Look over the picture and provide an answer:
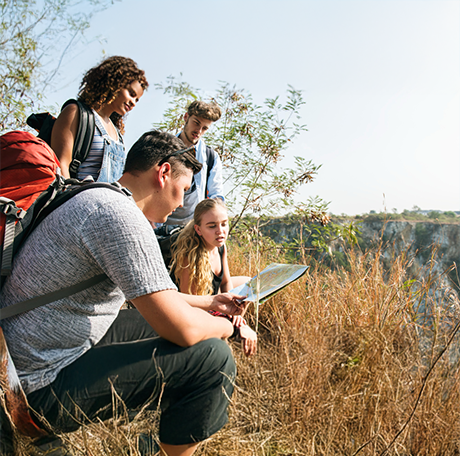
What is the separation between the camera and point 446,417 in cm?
186

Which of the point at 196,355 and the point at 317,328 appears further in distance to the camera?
the point at 317,328

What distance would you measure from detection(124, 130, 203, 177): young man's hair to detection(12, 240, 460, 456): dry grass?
0.53 metres

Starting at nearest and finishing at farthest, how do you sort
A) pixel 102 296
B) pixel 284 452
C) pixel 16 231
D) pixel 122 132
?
1. pixel 16 231
2. pixel 102 296
3. pixel 284 452
4. pixel 122 132

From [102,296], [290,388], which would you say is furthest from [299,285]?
[102,296]

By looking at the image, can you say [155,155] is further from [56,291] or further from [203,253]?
[203,253]

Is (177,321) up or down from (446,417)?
up

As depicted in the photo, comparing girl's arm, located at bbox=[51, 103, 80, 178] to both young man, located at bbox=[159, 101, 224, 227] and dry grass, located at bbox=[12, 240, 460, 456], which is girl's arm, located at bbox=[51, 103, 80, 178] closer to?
young man, located at bbox=[159, 101, 224, 227]

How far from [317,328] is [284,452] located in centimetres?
71

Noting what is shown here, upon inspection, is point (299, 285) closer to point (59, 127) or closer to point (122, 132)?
point (122, 132)

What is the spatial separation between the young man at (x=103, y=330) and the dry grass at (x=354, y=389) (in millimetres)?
161

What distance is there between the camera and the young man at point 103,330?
1.15 metres

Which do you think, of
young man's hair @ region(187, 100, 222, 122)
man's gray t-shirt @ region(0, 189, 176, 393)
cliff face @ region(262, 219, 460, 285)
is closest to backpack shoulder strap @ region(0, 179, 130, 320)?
man's gray t-shirt @ region(0, 189, 176, 393)

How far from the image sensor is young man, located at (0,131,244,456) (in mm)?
1147

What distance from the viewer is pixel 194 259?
8.67 ft
